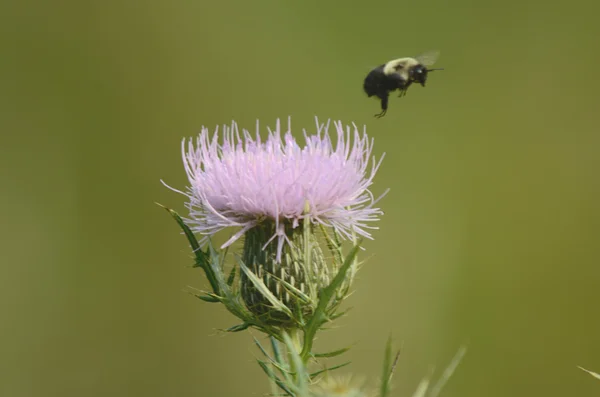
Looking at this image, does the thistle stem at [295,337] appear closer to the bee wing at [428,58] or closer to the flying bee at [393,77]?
the flying bee at [393,77]

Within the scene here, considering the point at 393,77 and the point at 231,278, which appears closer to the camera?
the point at 231,278

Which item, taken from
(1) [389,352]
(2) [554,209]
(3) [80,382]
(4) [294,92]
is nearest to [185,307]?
(3) [80,382]

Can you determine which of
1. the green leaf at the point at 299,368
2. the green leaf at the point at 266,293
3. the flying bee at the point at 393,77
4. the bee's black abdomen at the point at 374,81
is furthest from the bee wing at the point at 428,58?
the green leaf at the point at 299,368

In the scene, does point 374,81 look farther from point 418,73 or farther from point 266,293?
point 266,293

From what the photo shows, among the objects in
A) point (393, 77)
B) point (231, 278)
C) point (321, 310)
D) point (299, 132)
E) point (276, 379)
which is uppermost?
point (299, 132)

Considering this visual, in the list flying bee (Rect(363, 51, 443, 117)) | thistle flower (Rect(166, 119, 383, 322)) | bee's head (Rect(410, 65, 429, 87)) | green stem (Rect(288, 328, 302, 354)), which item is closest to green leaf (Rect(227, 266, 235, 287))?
thistle flower (Rect(166, 119, 383, 322))

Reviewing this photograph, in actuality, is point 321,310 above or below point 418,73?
below

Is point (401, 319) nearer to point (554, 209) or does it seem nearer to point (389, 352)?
point (554, 209)

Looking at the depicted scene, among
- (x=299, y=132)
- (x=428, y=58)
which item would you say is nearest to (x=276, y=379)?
(x=428, y=58)
